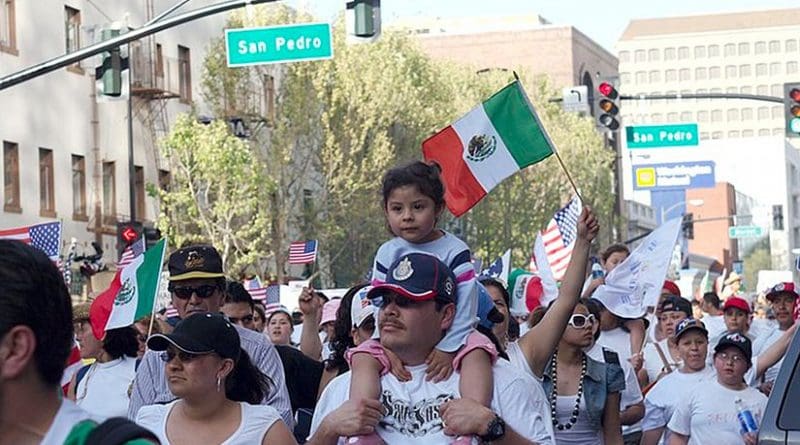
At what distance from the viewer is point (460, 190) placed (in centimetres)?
906

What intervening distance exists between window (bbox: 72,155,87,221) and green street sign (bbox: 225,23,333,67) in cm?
1836

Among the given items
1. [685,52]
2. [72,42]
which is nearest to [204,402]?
[72,42]

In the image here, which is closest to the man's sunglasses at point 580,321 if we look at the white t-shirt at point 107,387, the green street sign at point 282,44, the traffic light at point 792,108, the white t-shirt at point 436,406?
the white t-shirt at point 107,387

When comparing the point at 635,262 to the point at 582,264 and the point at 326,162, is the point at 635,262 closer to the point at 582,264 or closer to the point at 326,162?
the point at 582,264

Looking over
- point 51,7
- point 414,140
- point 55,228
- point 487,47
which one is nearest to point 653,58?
point 487,47

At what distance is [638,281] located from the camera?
40.4ft

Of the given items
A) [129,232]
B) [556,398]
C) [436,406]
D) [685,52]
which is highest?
[685,52]

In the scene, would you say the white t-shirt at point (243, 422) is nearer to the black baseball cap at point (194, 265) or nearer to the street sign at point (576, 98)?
the black baseball cap at point (194, 265)

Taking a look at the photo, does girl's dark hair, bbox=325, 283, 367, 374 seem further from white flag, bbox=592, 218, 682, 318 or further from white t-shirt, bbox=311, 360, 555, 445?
white flag, bbox=592, 218, 682, 318

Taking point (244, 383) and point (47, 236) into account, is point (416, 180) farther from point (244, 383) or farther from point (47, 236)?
point (47, 236)

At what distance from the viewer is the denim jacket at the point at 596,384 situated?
317 inches

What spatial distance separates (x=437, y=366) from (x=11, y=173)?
110ft

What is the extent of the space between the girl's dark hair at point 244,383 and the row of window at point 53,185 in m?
31.3

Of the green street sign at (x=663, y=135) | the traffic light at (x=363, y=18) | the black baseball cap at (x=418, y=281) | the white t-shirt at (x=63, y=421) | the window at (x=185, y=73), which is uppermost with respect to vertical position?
the window at (x=185, y=73)
